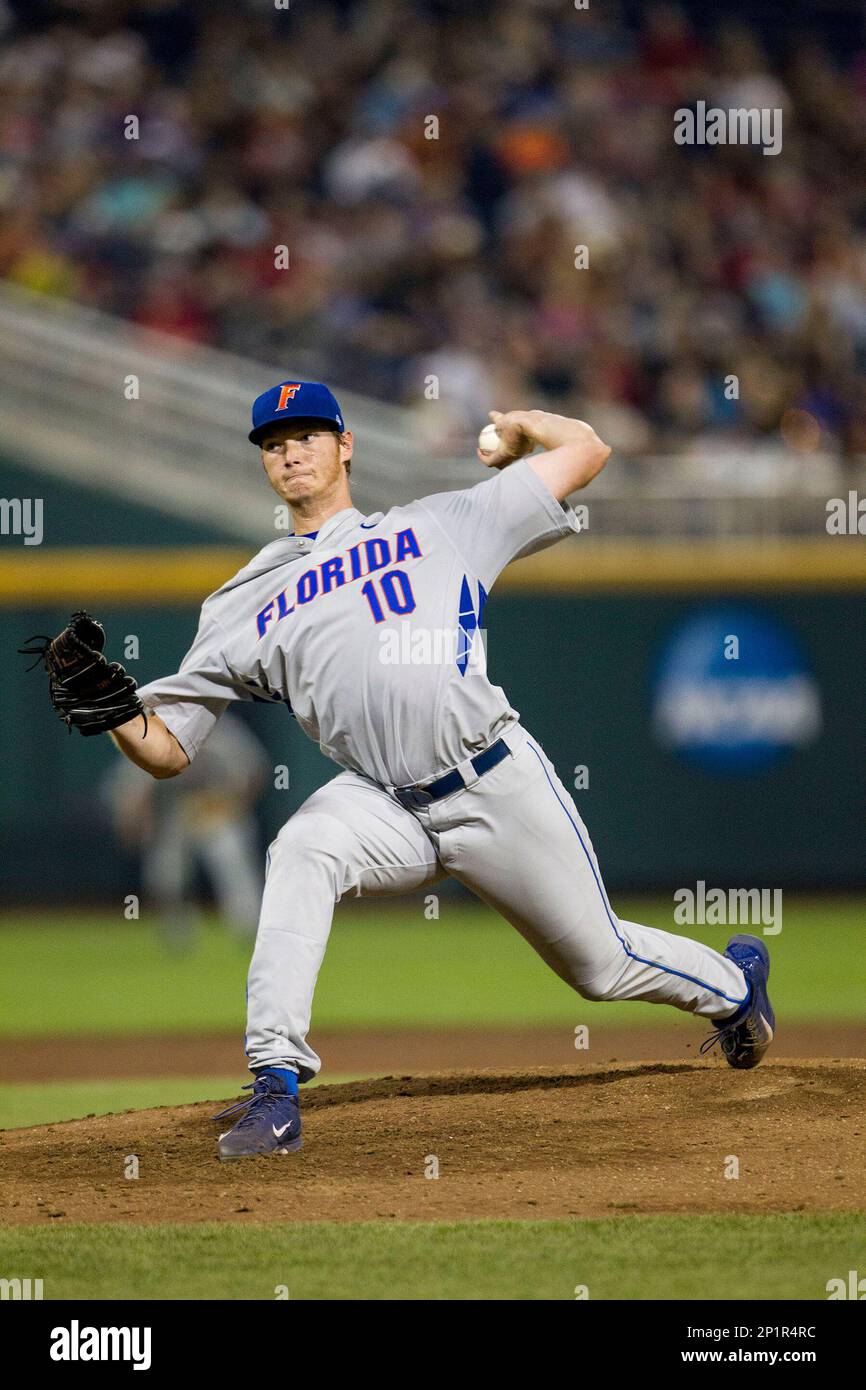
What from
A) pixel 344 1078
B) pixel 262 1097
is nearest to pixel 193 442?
pixel 344 1078

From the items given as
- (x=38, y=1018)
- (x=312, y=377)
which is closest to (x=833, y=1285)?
(x=38, y=1018)

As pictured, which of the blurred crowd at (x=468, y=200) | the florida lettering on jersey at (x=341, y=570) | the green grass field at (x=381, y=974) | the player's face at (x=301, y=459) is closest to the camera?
the florida lettering on jersey at (x=341, y=570)

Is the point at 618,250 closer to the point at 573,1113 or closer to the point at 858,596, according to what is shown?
the point at 858,596

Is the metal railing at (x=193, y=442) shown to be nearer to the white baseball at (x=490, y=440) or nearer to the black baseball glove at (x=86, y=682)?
the white baseball at (x=490, y=440)

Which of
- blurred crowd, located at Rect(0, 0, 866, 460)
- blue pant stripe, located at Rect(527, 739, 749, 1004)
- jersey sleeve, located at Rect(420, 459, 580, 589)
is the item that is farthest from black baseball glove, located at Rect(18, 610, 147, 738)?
blurred crowd, located at Rect(0, 0, 866, 460)

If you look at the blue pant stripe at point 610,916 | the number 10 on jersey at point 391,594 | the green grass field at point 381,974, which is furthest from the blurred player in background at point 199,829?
Answer: the number 10 on jersey at point 391,594

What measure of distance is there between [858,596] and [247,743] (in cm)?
382

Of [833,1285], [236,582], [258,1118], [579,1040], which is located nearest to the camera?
[833,1285]

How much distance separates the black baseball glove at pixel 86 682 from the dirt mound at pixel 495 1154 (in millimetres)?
1024

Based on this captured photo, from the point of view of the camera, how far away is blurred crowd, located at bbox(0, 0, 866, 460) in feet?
39.0

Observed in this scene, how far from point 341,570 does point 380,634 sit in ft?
0.73

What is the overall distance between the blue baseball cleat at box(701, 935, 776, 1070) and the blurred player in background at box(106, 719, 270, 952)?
18.8 feet

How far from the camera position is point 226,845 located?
1017 cm

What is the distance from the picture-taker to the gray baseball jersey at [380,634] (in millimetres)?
4105
